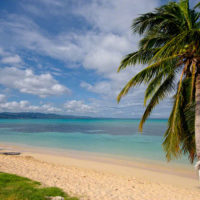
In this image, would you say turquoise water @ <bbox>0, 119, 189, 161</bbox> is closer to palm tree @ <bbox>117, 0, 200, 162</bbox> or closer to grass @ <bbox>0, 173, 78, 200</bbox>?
palm tree @ <bbox>117, 0, 200, 162</bbox>

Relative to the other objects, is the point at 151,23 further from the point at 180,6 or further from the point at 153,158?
the point at 153,158

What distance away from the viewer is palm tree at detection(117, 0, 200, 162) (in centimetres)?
488

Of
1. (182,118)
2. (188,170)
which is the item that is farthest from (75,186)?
(188,170)

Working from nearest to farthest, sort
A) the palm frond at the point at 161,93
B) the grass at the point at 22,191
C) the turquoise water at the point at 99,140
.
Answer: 1. the grass at the point at 22,191
2. the palm frond at the point at 161,93
3. the turquoise water at the point at 99,140

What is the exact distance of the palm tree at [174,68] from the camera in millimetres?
4879

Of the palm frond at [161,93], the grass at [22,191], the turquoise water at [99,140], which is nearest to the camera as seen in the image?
the grass at [22,191]

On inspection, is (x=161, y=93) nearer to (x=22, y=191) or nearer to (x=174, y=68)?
(x=174, y=68)

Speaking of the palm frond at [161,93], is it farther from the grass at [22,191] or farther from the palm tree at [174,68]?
the grass at [22,191]

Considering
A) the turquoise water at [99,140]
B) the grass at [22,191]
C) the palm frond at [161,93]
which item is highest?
the palm frond at [161,93]

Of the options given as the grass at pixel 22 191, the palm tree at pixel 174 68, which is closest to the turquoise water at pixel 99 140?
the palm tree at pixel 174 68

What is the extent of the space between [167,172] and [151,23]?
8594mm

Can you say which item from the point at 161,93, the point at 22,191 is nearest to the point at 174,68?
the point at 161,93

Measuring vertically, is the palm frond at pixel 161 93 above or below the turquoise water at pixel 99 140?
above

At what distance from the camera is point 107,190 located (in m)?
5.68
